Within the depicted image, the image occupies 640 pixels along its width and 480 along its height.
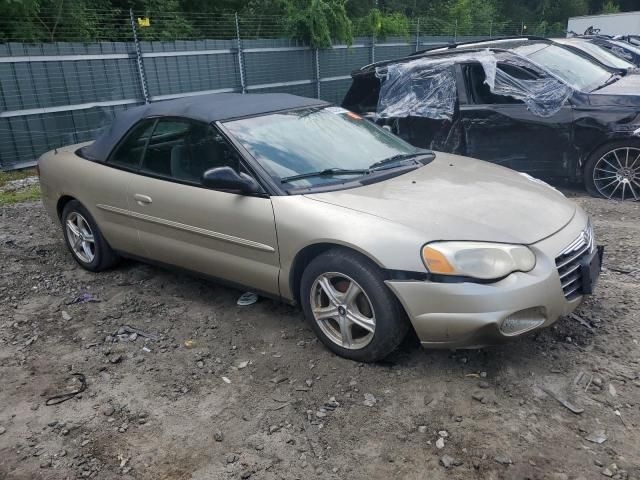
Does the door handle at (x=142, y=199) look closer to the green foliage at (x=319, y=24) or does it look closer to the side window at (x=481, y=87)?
the side window at (x=481, y=87)

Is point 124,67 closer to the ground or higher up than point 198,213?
higher up

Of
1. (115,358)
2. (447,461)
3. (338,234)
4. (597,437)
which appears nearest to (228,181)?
(338,234)

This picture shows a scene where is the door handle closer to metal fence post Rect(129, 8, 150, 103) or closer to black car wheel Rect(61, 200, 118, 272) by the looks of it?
black car wheel Rect(61, 200, 118, 272)

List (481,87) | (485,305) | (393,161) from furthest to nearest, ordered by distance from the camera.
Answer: (481,87) < (393,161) < (485,305)

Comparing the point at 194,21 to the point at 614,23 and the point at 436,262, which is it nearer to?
the point at 436,262

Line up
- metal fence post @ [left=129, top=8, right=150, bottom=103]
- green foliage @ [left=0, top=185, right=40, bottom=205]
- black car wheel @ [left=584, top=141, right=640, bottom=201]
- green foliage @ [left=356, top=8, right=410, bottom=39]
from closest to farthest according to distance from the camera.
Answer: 1. black car wheel @ [left=584, top=141, right=640, bottom=201]
2. green foliage @ [left=0, top=185, right=40, bottom=205]
3. metal fence post @ [left=129, top=8, right=150, bottom=103]
4. green foliage @ [left=356, top=8, right=410, bottom=39]

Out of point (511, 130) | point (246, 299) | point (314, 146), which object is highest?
point (314, 146)

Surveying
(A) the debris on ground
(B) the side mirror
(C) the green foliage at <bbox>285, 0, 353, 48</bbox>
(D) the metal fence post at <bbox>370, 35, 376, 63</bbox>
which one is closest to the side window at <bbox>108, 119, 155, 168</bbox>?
(B) the side mirror

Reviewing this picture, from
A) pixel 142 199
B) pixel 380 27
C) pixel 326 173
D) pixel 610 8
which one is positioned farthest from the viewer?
pixel 610 8

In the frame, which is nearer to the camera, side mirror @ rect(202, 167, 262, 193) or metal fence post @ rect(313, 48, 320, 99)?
side mirror @ rect(202, 167, 262, 193)

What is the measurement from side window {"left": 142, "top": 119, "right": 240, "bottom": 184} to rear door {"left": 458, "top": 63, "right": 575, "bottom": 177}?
3976mm

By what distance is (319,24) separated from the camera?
44.5ft

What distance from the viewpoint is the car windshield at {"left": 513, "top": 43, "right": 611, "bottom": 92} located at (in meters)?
6.69

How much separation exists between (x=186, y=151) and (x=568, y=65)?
511cm
